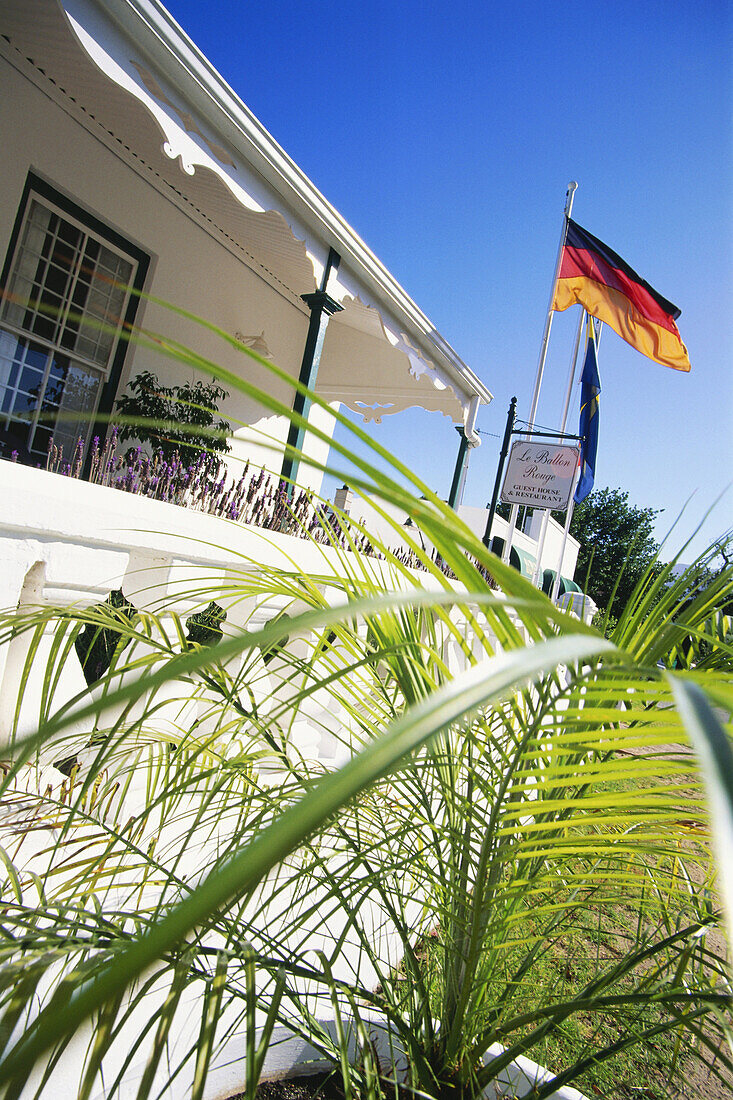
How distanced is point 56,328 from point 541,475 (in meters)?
5.22

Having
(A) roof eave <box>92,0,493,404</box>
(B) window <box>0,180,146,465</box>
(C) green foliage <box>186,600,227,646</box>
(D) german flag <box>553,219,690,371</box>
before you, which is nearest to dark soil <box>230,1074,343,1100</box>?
(C) green foliage <box>186,600,227,646</box>

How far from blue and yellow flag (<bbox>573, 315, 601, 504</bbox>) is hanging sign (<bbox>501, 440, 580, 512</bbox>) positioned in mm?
1931

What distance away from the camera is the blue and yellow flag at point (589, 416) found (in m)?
9.28

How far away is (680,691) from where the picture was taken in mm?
268

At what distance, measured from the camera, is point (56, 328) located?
514 cm

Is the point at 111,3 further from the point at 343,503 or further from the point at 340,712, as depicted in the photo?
the point at 343,503

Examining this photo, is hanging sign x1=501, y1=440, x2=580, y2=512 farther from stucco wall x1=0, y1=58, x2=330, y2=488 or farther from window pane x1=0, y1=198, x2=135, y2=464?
window pane x1=0, y1=198, x2=135, y2=464

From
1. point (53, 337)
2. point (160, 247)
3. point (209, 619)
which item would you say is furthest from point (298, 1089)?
point (160, 247)

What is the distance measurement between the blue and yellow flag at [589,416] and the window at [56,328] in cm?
644

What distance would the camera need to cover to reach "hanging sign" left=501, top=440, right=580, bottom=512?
7.33 meters

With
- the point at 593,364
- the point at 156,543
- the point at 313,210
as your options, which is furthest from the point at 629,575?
the point at 156,543

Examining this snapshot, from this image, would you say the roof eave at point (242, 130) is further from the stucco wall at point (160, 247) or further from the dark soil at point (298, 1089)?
the dark soil at point (298, 1089)

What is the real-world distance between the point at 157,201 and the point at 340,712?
5141 millimetres

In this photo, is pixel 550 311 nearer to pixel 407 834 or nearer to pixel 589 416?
pixel 589 416
